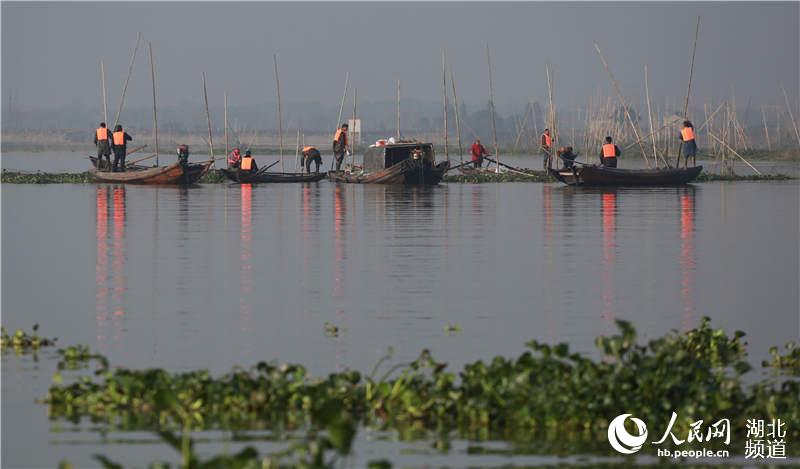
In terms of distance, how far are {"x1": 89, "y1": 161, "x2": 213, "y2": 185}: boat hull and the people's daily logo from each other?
35855mm

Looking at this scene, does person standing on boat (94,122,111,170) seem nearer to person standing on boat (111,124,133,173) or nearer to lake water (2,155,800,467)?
person standing on boat (111,124,133,173)

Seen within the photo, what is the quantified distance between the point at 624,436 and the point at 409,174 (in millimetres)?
37065

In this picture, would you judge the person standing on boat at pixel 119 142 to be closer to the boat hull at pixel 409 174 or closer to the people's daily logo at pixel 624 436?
the boat hull at pixel 409 174

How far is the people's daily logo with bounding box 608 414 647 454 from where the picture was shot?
9.63m

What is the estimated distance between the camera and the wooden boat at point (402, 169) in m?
46.5

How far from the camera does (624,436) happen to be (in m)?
9.80

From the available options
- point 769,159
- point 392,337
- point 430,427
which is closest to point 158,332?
point 392,337

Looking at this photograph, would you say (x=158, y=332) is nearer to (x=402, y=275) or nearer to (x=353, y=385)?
(x=353, y=385)

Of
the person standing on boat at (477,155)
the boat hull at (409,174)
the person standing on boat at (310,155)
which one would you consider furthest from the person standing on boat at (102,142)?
the person standing on boat at (477,155)

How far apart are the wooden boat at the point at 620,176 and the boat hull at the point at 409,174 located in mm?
3761

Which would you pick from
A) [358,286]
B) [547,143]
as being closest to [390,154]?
[547,143]

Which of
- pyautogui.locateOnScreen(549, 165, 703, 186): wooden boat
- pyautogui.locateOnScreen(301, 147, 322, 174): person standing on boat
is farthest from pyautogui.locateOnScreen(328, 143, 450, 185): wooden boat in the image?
pyautogui.locateOnScreen(549, 165, 703, 186): wooden boat

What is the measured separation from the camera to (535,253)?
2184 centimetres

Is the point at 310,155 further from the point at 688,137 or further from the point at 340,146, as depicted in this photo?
the point at 688,137
